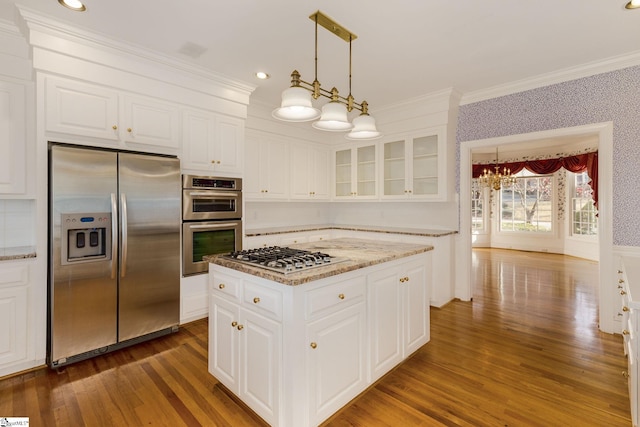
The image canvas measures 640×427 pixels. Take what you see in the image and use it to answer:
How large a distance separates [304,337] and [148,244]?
6.36 feet

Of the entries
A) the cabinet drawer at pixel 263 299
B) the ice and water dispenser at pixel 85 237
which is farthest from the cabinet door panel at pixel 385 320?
the ice and water dispenser at pixel 85 237

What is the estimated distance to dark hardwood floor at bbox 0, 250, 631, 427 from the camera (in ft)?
6.13

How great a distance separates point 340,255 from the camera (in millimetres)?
2166

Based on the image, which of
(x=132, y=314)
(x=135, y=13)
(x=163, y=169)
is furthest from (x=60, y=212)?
(x=135, y=13)

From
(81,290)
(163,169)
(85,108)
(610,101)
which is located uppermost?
(610,101)

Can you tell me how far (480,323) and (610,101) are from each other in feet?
8.44

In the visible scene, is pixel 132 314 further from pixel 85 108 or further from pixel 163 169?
pixel 85 108

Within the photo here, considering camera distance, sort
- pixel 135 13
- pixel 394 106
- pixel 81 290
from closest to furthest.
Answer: pixel 135 13
pixel 81 290
pixel 394 106

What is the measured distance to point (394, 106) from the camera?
14.3ft

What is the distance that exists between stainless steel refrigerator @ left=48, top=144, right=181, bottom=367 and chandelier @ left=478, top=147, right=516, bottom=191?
23.4 feet

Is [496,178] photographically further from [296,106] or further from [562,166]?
[296,106]

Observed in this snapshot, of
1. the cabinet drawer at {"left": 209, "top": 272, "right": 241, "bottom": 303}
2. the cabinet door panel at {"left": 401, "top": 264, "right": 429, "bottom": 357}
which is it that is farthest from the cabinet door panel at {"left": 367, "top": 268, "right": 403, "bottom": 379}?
the cabinet drawer at {"left": 209, "top": 272, "right": 241, "bottom": 303}

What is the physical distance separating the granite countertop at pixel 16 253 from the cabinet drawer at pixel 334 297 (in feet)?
7.43

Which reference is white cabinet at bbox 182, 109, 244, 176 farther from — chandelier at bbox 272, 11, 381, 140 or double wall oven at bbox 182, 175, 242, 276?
chandelier at bbox 272, 11, 381, 140
